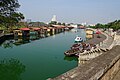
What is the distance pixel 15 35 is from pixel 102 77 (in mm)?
63382

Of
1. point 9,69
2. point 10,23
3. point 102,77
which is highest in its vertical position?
point 10,23

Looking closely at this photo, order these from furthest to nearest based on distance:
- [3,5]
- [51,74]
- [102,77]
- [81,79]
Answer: [3,5]
[51,74]
[102,77]
[81,79]

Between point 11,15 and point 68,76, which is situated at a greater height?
point 11,15

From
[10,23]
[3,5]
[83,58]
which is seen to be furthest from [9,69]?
[83,58]

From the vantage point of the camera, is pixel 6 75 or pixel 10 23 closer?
pixel 6 75

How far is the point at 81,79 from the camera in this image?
669 cm

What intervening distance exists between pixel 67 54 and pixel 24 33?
44.6m

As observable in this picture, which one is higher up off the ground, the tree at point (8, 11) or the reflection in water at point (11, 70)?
the tree at point (8, 11)

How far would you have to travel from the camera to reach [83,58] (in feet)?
82.5

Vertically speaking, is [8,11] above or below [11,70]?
above

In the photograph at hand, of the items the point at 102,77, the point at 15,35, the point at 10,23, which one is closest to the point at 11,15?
the point at 10,23

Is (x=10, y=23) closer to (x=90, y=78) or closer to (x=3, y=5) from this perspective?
(x=3, y=5)

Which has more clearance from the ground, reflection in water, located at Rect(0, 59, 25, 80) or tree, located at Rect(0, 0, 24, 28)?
tree, located at Rect(0, 0, 24, 28)

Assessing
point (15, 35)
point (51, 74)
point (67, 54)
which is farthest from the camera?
point (15, 35)
